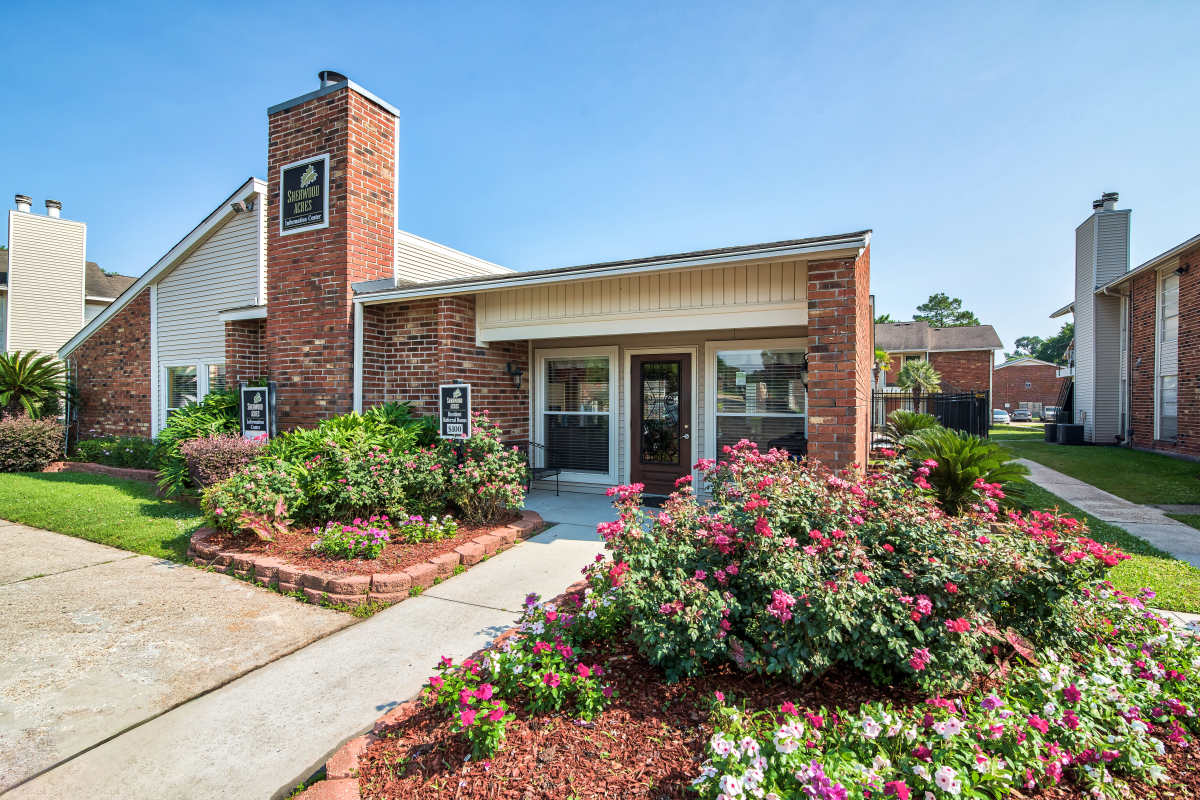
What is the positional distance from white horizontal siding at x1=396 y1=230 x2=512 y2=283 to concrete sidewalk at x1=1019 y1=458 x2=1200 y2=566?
9382mm

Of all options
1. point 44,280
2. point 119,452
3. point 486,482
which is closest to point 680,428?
point 486,482

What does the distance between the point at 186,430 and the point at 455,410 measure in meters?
4.47

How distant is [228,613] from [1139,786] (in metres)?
4.94

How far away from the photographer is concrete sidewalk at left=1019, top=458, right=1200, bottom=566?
17.4 ft

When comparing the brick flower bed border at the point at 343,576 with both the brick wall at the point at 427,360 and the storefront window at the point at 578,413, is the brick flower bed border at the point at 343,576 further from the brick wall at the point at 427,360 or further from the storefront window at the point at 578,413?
the storefront window at the point at 578,413

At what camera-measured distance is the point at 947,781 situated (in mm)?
1633

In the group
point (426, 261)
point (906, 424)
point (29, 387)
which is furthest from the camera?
point (29, 387)

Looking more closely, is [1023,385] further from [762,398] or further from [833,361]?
[833,361]

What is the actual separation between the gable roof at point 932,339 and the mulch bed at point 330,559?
3162 centimetres

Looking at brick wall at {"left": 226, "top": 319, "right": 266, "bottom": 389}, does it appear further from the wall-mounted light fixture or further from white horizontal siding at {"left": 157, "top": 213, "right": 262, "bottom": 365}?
the wall-mounted light fixture

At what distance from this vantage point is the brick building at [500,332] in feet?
20.2

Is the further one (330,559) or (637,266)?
(637,266)

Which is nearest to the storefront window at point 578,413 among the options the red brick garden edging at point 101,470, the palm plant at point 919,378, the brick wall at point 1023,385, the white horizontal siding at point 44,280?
the red brick garden edging at point 101,470

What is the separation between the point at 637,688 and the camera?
8.13 ft
